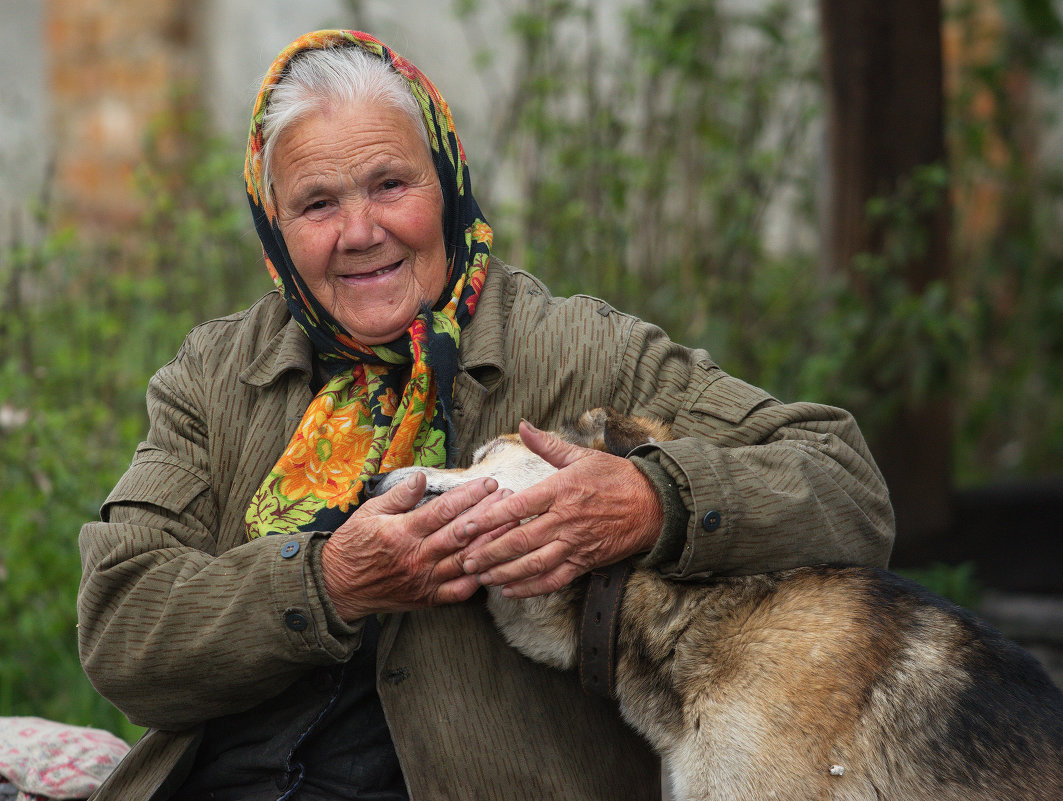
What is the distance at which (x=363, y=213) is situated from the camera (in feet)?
8.14

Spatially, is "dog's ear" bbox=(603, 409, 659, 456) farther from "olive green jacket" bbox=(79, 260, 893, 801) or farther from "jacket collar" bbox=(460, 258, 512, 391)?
"jacket collar" bbox=(460, 258, 512, 391)

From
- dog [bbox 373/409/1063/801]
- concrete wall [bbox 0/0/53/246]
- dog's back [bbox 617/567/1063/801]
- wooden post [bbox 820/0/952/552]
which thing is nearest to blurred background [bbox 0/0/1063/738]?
wooden post [bbox 820/0/952/552]

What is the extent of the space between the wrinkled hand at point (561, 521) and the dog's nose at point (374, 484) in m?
0.31

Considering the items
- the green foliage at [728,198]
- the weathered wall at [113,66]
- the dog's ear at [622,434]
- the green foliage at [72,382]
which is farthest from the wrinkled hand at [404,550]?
the weathered wall at [113,66]

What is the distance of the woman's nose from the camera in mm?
2459

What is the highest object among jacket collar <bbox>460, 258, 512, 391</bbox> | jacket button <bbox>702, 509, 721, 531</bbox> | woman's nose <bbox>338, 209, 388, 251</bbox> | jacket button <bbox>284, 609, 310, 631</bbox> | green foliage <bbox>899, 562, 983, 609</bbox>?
woman's nose <bbox>338, 209, 388, 251</bbox>

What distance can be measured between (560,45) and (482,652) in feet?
14.4

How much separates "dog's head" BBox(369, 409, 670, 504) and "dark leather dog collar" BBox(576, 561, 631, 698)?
259mm

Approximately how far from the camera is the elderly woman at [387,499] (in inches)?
84.7

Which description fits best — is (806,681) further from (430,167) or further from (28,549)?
(28,549)

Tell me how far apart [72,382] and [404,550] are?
11.2 feet

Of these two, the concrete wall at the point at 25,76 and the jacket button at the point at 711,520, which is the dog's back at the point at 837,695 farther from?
the concrete wall at the point at 25,76

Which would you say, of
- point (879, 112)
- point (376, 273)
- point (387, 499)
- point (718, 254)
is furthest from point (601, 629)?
Result: point (879, 112)

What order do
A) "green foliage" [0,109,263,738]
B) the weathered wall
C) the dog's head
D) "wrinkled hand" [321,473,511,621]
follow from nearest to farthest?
"wrinkled hand" [321,473,511,621] → the dog's head → "green foliage" [0,109,263,738] → the weathered wall
